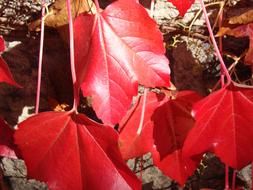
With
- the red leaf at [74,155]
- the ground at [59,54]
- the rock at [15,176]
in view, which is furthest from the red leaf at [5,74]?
the rock at [15,176]

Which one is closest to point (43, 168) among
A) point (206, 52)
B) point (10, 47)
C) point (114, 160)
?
point (114, 160)

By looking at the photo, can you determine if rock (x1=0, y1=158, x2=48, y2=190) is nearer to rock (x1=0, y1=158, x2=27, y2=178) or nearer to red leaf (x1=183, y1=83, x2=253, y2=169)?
rock (x1=0, y1=158, x2=27, y2=178)

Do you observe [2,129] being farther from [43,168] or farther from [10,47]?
[10,47]

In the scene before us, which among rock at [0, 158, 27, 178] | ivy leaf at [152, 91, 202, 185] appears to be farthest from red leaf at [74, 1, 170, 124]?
rock at [0, 158, 27, 178]

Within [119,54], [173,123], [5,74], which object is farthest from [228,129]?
[5,74]

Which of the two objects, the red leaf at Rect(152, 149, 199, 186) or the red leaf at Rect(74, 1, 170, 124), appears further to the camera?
the red leaf at Rect(152, 149, 199, 186)

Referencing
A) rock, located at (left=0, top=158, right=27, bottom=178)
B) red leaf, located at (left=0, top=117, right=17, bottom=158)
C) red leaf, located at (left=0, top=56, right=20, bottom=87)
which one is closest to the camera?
red leaf, located at (left=0, top=56, right=20, bottom=87)
